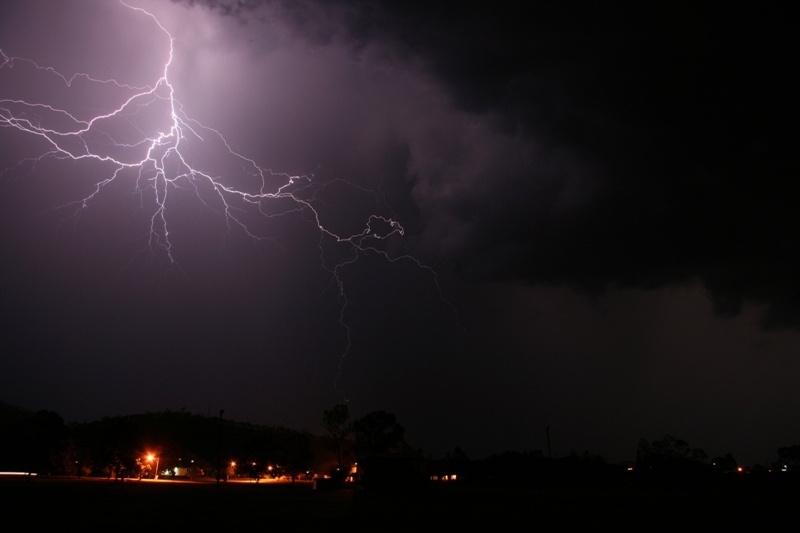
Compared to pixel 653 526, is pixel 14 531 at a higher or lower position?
higher

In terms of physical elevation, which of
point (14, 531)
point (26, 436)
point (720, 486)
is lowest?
point (720, 486)

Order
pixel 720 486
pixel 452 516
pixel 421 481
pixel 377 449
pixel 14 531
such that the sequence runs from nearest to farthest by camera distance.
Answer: pixel 14 531 < pixel 452 516 < pixel 421 481 < pixel 720 486 < pixel 377 449

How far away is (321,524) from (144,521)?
350cm

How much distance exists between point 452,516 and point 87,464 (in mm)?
35170

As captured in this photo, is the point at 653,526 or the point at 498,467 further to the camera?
the point at 498,467

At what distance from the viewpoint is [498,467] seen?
43594mm

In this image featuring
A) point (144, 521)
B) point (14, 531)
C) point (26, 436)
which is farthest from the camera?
point (26, 436)

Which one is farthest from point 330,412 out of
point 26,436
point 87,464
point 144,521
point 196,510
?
point 144,521

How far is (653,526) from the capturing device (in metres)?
10.3

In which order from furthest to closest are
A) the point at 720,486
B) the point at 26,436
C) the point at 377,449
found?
the point at 377,449 → the point at 720,486 → the point at 26,436

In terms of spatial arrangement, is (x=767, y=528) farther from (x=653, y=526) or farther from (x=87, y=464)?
(x=87, y=464)

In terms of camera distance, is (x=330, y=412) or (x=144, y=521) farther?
(x=330, y=412)

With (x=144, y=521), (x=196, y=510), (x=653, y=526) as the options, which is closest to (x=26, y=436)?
(x=196, y=510)

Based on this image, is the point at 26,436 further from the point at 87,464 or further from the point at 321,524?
the point at 321,524
